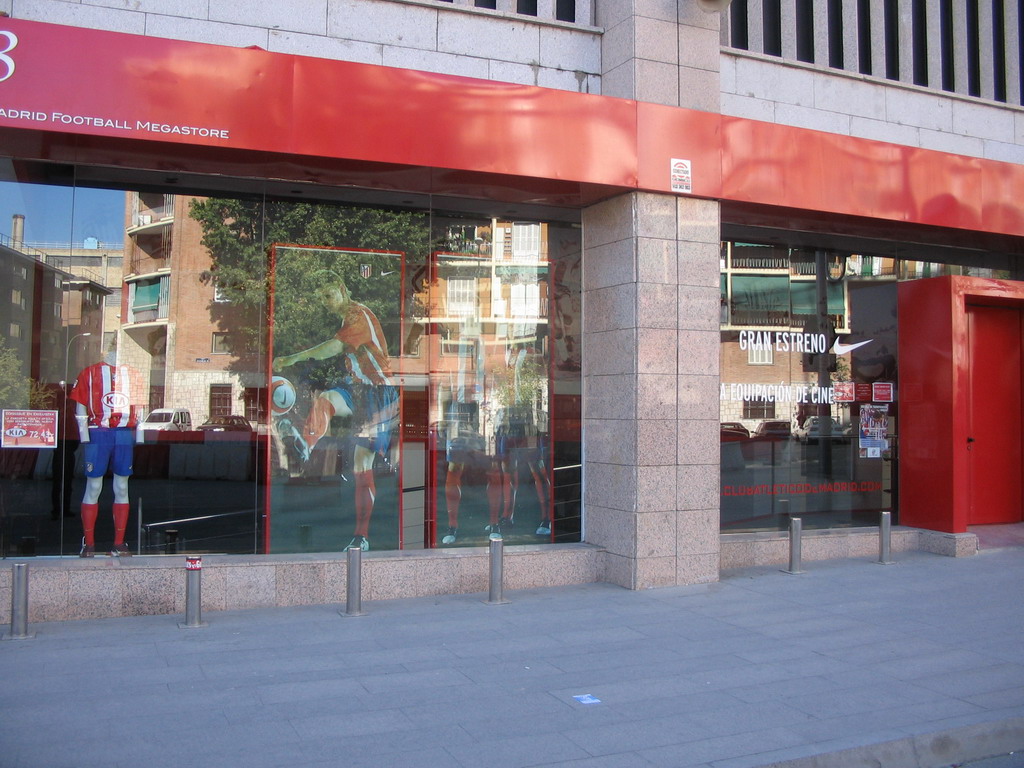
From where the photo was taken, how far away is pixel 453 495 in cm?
1001

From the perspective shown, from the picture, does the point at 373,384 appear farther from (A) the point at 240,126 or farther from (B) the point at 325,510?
(A) the point at 240,126

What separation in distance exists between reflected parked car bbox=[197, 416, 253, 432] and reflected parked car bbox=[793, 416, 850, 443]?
7039 millimetres

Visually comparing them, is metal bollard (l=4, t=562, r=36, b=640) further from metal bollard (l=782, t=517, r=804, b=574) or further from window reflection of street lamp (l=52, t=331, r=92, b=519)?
metal bollard (l=782, t=517, r=804, b=574)

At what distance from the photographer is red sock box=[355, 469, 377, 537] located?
967 cm

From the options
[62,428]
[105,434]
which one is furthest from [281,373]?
[62,428]

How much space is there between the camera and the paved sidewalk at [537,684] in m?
5.06

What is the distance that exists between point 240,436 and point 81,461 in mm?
1548

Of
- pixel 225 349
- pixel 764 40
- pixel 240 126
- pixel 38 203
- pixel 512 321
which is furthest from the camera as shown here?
pixel 764 40

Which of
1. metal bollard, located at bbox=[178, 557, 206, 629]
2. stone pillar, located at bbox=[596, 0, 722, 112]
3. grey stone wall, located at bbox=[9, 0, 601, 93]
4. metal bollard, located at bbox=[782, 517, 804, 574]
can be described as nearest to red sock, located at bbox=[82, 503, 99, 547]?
metal bollard, located at bbox=[178, 557, 206, 629]

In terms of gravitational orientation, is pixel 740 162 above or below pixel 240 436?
above

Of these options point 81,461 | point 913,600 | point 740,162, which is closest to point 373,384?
point 81,461

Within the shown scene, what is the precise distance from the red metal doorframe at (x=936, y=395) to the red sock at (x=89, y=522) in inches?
401

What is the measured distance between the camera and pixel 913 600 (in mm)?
9023

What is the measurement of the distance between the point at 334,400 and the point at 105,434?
2.34 m
